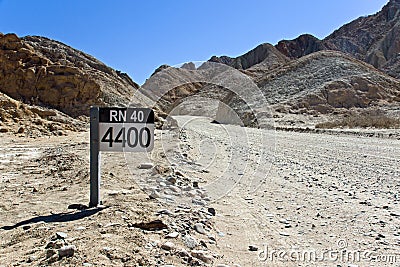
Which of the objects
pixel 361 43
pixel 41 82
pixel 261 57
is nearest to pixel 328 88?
pixel 41 82

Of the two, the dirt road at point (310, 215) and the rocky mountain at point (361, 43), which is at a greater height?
the rocky mountain at point (361, 43)

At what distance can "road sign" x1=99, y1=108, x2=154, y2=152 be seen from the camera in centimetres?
502

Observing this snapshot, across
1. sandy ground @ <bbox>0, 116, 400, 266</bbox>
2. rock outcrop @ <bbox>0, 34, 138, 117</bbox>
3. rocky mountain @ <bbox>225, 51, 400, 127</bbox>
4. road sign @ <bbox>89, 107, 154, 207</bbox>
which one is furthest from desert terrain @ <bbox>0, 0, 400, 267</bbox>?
rocky mountain @ <bbox>225, 51, 400, 127</bbox>

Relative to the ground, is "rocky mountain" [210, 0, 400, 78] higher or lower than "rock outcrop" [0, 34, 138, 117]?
higher

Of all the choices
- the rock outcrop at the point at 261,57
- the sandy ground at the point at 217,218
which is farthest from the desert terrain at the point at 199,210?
the rock outcrop at the point at 261,57

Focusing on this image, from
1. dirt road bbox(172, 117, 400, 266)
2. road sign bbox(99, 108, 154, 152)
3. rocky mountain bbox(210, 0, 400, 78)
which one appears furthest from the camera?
rocky mountain bbox(210, 0, 400, 78)

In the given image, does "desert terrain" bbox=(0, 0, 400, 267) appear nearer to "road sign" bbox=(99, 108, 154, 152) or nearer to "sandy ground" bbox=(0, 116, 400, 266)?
"sandy ground" bbox=(0, 116, 400, 266)

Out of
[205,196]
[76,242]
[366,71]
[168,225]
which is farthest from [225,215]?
[366,71]

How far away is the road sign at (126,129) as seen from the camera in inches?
198

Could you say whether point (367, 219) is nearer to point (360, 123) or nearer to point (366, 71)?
point (360, 123)

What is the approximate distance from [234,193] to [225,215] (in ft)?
5.53

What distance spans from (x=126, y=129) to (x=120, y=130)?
102 mm

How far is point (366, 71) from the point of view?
65.9 metres

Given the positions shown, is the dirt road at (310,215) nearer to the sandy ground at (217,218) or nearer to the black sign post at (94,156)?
the sandy ground at (217,218)
